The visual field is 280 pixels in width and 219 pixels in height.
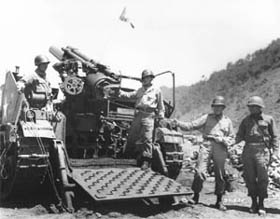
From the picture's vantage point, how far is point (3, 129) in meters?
7.67

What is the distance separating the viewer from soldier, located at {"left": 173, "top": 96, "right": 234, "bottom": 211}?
7527 mm

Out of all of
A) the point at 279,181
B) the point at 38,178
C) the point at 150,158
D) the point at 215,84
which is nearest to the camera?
the point at 38,178

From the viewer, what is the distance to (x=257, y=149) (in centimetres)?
747

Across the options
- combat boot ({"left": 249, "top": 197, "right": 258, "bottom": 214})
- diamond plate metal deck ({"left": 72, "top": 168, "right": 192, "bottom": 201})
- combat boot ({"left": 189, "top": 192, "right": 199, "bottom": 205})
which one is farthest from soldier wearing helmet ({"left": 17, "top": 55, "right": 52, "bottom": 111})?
combat boot ({"left": 249, "top": 197, "right": 258, "bottom": 214})

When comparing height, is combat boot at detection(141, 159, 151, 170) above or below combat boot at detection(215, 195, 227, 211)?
above

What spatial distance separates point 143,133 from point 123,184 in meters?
1.47

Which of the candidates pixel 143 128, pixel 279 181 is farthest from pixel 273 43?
pixel 143 128

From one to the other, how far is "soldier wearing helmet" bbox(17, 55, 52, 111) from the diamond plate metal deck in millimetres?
1263

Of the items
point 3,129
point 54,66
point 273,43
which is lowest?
point 3,129

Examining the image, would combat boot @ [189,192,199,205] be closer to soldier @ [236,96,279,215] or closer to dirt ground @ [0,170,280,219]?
dirt ground @ [0,170,280,219]

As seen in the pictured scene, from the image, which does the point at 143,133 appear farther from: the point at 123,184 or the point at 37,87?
the point at 37,87

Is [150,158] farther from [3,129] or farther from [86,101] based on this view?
[3,129]

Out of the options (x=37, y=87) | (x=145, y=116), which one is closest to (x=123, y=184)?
(x=145, y=116)

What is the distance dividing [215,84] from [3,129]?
38.6 m
